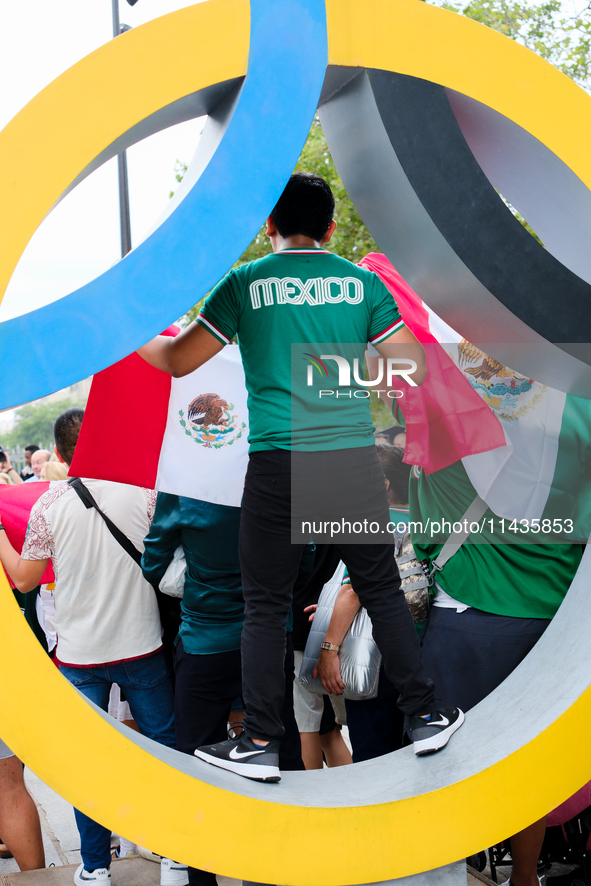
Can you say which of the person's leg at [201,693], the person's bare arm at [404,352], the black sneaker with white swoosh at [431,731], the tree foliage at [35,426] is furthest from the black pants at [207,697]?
the tree foliage at [35,426]

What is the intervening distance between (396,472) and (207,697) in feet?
4.49

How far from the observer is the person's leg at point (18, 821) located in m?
3.16

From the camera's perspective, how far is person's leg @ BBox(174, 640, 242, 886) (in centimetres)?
304

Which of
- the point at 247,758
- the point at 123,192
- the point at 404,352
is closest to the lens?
the point at 247,758

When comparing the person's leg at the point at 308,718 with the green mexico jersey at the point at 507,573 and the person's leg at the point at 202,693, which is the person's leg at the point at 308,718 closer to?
the person's leg at the point at 202,693

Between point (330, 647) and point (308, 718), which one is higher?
point (330, 647)

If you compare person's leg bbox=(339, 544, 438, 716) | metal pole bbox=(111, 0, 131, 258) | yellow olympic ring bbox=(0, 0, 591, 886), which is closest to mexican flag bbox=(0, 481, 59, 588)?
yellow olympic ring bbox=(0, 0, 591, 886)

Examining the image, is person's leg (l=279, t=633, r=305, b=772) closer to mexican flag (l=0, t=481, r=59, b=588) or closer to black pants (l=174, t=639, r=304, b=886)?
black pants (l=174, t=639, r=304, b=886)

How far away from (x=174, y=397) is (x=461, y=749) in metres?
1.89

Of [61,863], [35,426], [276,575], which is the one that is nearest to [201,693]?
[276,575]

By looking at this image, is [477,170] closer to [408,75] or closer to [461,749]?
[408,75]

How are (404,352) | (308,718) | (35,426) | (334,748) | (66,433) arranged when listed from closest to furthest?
1. (404,352)
2. (66,433)
3. (308,718)
4. (334,748)
5. (35,426)

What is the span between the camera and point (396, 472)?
3590 millimetres

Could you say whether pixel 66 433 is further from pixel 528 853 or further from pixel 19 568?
pixel 528 853
